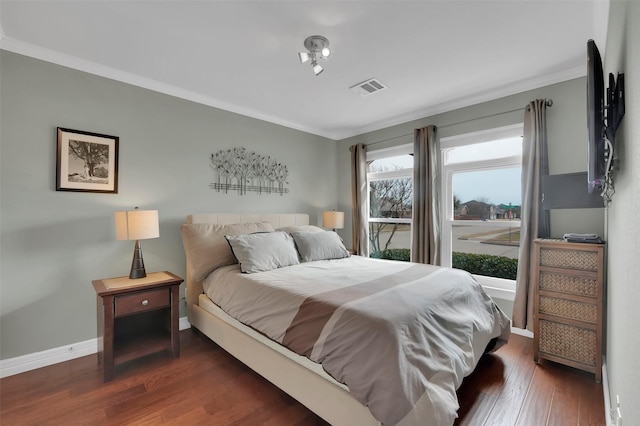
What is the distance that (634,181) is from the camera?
3.00 feet

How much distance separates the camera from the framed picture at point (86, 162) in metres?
2.34

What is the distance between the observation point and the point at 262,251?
2.63 m

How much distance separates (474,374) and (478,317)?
536mm

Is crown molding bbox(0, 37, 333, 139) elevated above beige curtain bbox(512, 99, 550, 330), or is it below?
above

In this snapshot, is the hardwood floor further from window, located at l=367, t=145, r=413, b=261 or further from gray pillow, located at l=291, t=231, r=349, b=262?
window, located at l=367, t=145, r=413, b=261

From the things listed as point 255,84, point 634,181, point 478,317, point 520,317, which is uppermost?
point 255,84

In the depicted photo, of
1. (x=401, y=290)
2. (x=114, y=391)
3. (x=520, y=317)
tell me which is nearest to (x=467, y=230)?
(x=520, y=317)

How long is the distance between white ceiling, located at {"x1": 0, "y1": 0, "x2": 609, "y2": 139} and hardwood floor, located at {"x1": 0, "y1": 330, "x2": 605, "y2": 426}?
244 centimetres

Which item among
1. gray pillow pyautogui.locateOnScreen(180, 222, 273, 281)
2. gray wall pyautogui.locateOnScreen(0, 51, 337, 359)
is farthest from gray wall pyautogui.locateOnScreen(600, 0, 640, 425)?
gray wall pyautogui.locateOnScreen(0, 51, 337, 359)

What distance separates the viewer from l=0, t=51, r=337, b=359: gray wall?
2.15 m

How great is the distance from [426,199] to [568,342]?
6.17 feet

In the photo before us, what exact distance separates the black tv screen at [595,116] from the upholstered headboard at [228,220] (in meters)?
3.03

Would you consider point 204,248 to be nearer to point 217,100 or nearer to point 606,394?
point 217,100

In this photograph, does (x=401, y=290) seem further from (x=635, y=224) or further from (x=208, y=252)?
(x=208, y=252)
